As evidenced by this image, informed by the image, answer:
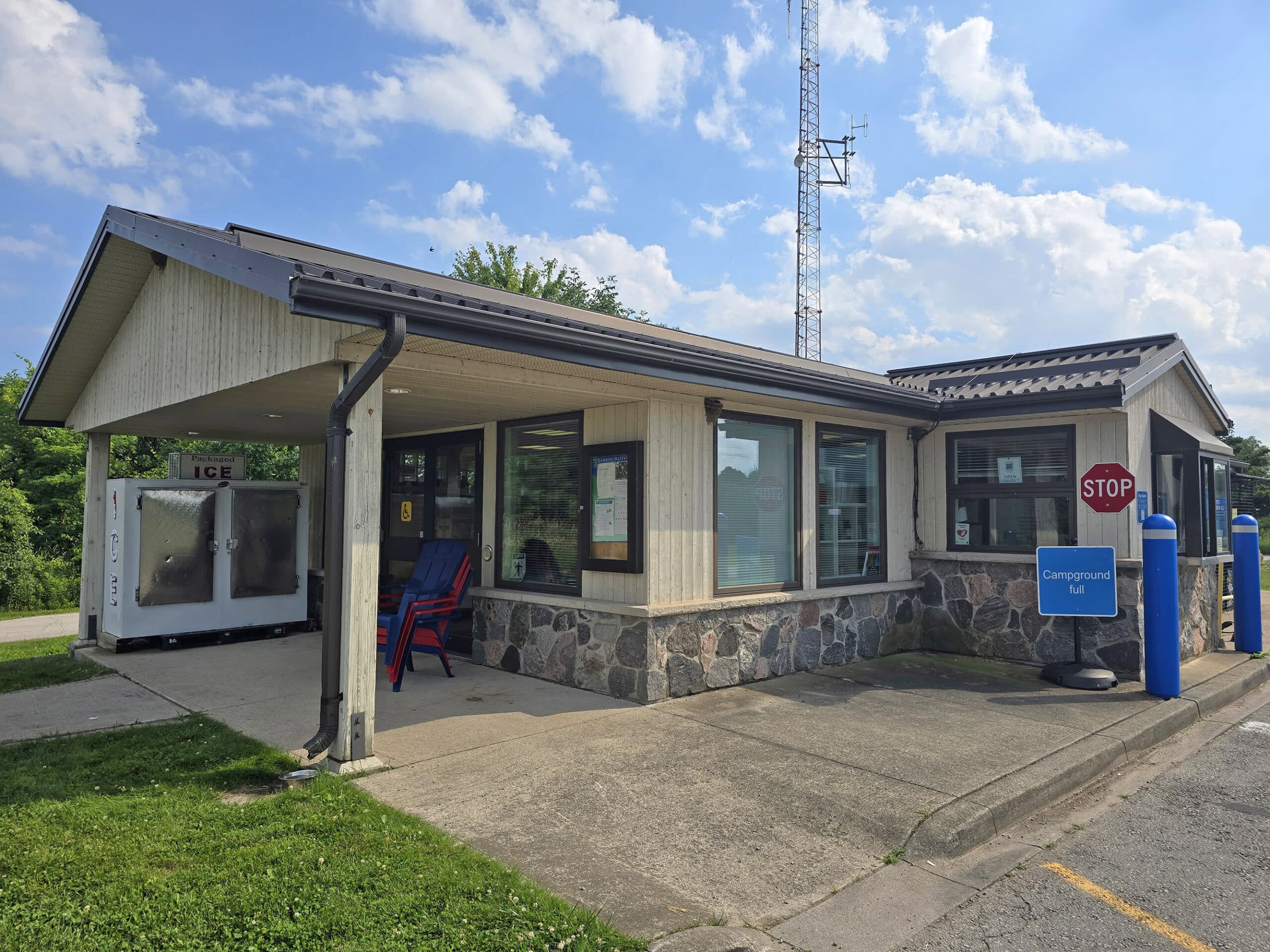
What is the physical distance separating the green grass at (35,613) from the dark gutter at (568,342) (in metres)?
12.4

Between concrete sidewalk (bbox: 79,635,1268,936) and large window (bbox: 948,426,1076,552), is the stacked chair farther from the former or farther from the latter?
large window (bbox: 948,426,1076,552)

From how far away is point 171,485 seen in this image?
915cm

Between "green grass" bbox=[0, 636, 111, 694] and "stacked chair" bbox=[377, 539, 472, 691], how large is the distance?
9.27 feet

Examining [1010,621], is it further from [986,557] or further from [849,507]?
[849,507]

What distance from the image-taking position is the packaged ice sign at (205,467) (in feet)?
31.7

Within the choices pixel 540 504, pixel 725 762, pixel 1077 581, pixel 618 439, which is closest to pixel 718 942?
pixel 725 762

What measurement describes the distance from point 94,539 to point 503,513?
535cm

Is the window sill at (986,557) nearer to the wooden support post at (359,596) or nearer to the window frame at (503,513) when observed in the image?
the window frame at (503,513)

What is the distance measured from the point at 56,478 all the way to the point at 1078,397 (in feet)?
66.3

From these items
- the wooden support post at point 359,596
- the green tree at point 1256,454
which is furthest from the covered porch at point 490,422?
the green tree at point 1256,454

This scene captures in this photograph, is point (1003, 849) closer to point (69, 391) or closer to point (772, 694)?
point (772, 694)

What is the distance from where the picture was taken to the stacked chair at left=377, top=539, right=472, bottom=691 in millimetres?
7152

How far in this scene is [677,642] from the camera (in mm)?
6621

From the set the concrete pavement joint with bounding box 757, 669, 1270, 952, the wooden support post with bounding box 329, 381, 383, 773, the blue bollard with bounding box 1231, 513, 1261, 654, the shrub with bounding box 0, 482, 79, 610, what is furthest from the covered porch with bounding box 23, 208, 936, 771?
the shrub with bounding box 0, 482, 79, 610
